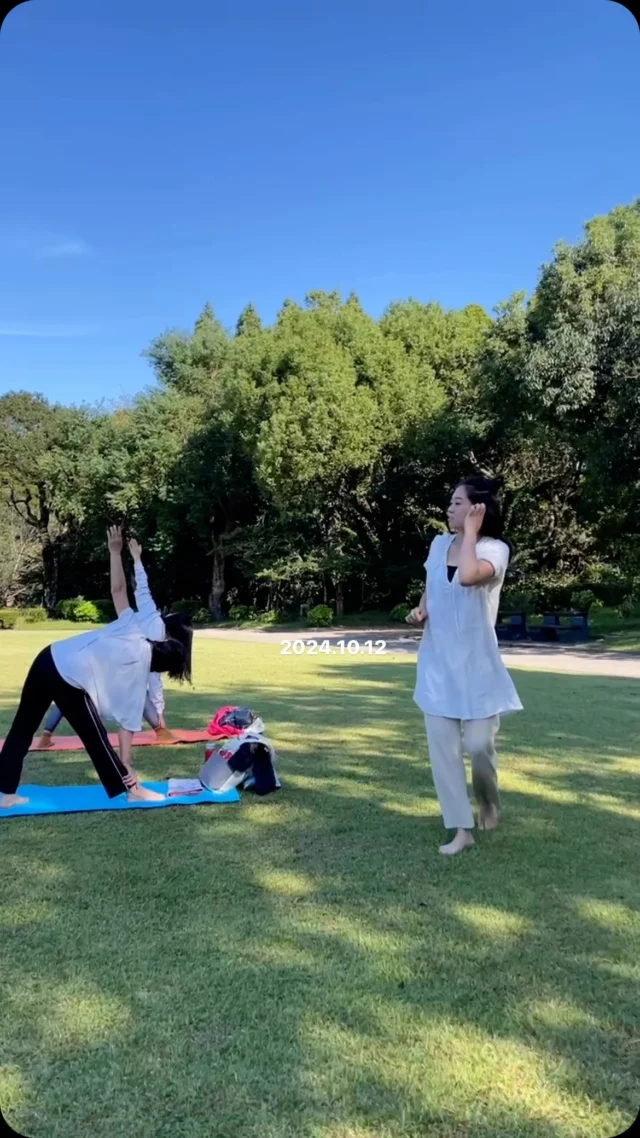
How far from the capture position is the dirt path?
47.5 ft

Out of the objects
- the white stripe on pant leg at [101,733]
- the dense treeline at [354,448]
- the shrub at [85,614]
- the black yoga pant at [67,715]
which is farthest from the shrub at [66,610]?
the white stripe on pant leg at [101,733]

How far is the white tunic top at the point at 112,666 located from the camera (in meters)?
4.79

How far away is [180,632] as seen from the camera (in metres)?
5.91

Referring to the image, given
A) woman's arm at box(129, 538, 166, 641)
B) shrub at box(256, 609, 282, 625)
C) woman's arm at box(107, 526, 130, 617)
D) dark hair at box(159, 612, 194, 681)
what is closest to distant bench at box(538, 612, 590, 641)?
shrub at box(256, 609, 282, 625)

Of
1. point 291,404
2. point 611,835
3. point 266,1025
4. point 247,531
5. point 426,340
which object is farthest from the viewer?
point 247,531

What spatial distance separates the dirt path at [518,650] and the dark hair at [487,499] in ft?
31.2

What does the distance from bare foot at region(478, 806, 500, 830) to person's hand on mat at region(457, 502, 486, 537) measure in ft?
4.88

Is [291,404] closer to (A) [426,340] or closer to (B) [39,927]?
(A) [426,340]

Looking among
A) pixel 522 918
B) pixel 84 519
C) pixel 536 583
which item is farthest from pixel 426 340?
Answer: pixel 522 918

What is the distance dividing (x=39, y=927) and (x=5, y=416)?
39415 mm

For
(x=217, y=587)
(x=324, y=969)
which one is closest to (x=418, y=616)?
A: (x=324, y=969)

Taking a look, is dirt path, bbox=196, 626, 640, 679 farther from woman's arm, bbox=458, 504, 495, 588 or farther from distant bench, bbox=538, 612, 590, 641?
woman's arm, bbox=458, 504, 495, 588

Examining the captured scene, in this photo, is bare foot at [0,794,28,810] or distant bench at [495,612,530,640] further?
distant bench at [495,612,530,640]

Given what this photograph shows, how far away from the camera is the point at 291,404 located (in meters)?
26.5
